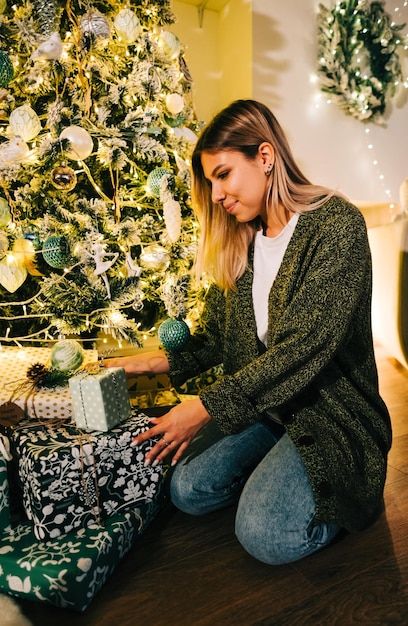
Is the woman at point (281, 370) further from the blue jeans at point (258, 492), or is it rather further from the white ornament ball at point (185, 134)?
the white ornament ball at point (185, 134)

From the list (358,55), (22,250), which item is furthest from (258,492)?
(358,55)

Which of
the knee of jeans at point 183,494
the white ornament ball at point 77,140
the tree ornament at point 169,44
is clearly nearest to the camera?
the knee of jeans at point 183,494

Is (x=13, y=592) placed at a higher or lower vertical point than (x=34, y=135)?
lower

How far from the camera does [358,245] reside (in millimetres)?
867

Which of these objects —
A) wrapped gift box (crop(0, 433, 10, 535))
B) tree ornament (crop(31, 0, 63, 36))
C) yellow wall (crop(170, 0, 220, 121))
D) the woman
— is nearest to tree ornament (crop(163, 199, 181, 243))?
the woman

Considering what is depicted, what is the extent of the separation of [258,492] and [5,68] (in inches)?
48.9

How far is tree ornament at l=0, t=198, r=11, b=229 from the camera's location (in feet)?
4.19

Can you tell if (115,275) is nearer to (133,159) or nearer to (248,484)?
(133,159)

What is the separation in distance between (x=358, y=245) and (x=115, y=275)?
90cm

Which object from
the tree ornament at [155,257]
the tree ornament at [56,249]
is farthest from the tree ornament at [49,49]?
the tree ornament at [155,257]

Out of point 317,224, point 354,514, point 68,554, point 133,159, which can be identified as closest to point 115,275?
point 133,159

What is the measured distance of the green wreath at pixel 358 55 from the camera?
2033 millimetres

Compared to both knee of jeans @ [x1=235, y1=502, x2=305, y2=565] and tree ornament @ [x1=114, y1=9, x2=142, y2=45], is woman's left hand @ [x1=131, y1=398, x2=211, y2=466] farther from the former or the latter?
tree ornament @ [x1=114, y1=9, x2=142, y2=45]

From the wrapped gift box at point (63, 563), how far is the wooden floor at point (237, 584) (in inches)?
1.3
